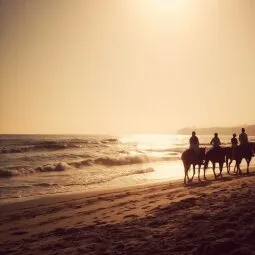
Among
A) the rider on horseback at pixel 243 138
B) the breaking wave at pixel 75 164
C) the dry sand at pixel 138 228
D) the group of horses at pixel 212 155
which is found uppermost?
the rider on horseback at pixel 243 138

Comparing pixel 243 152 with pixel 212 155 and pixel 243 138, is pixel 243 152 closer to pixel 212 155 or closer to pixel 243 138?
pixel 243 138

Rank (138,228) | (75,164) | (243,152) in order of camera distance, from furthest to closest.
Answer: (75,164) < (243,152) < (138,228)

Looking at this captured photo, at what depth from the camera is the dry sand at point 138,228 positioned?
6.20m

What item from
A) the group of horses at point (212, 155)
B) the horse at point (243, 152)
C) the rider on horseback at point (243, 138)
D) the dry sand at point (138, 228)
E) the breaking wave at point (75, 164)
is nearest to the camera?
the dry sand at point (138, 228)

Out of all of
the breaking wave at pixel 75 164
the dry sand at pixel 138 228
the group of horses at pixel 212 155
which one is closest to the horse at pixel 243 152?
the group of horses at pixel 212 155

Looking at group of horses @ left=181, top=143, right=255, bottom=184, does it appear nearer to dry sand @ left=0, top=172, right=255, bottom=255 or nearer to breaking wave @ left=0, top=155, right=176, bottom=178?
dry sand @ left=0, top=172, right=255, bottom=255

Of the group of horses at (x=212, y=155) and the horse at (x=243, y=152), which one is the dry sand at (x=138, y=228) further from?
the horse at (x=243, y=152)

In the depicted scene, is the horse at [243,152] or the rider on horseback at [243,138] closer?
the rider on horseback at [243,138]

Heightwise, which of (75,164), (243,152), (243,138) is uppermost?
(243,138)

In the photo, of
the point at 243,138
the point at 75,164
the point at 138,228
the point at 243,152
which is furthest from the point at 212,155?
the point at 75,164

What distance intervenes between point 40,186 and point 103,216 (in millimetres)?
10525

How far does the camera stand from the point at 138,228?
25.8 feet

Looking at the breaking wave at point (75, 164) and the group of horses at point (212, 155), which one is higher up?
the group of horses at point (212, 155)

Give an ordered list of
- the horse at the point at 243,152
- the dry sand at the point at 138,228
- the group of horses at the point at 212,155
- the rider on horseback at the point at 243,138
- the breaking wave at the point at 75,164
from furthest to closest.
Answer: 1. the breaking wave at the point at 75,164
2. the horse at the point at 243,152
3. the rider on horseback at the point at 243,138
4. the group of horses at the point at 212,155
5. the dry sand at the point at 138,228
